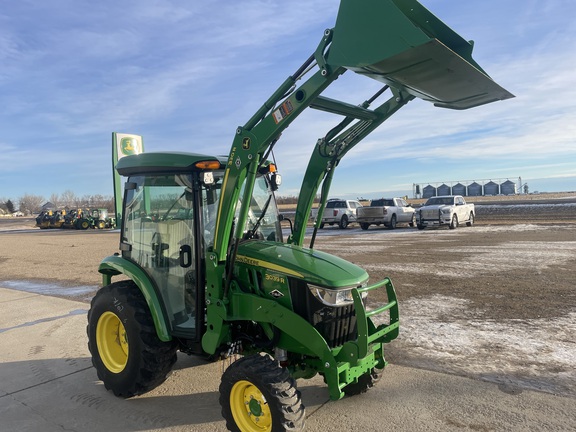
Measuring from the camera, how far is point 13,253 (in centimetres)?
1872

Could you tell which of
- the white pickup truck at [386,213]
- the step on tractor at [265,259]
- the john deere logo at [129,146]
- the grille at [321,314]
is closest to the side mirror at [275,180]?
the step on tractor at [265,259]

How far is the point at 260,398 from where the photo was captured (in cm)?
332

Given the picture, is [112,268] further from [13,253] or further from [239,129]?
[13,253]

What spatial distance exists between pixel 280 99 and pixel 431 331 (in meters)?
3.97

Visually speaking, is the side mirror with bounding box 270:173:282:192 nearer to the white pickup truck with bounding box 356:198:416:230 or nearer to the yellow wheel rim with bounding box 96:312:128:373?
the yellow wheel rim with bounding box 96:312:128:373

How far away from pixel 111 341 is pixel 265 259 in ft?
6.80

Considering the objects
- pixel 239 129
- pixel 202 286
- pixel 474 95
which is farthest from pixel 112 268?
pixel 474 95

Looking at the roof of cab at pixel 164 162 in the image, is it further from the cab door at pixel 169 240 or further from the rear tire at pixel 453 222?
the rear tire at pixel 453 222

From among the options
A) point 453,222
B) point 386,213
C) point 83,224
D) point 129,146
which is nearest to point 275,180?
point 129,146

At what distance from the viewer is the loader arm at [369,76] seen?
2818 millimetres

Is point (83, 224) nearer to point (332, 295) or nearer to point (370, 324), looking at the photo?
point (370, 324)

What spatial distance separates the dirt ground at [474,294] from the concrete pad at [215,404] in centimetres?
33

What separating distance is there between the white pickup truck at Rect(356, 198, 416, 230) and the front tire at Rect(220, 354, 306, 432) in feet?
72.1

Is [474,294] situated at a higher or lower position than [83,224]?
lower
